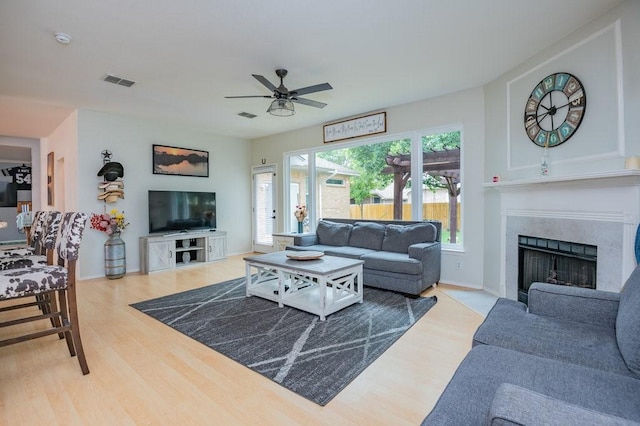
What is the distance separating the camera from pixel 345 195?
18.8 ft

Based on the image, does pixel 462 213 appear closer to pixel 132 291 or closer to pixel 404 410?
pixel 404 410

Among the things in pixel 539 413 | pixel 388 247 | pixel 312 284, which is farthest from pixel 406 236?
pixel 539 413

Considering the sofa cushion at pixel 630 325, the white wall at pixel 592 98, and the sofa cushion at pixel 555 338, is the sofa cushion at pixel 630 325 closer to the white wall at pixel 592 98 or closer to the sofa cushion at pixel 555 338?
the sofa cushion at pixel 555 338

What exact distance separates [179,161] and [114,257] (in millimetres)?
2112

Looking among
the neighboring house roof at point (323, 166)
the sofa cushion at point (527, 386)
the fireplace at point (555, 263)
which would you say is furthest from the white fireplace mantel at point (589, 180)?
the neighboring house roof at point (323, 166)

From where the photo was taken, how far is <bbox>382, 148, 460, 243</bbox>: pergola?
4.41 metres

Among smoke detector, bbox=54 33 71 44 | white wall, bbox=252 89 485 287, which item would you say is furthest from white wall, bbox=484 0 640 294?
smoke detector, bbox=54 33 71 44

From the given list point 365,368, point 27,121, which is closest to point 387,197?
point 365,368

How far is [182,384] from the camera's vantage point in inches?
79.7

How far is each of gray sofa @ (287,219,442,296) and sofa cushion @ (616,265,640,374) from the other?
2.23 metres

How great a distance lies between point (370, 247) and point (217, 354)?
2791 mm

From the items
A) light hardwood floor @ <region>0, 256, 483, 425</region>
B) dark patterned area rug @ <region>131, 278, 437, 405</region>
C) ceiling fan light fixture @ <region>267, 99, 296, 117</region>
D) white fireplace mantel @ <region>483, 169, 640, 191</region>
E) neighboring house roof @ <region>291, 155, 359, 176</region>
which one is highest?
ceiling fan light fixture @ <region>267, 99, 296, 117</region>

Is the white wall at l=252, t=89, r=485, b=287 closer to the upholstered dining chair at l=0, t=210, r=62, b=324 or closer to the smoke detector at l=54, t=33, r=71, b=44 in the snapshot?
the smoke detector at l=54, t=33, r=71, b=44

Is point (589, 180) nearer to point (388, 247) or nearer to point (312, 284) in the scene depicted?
point (388, 247)
